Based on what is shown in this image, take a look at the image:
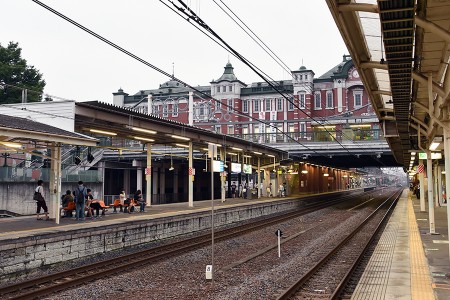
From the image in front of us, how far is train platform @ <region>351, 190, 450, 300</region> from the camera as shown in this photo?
27.1ft

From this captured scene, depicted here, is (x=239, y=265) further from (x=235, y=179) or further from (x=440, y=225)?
(x=235, y=179)

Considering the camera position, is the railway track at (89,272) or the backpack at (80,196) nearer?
the railway track at (89,272)

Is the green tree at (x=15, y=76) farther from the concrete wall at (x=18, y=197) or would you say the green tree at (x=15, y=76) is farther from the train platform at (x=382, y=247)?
the train platform at (x=382, y=247)

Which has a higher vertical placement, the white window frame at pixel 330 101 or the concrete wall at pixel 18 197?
the white window frame at pixel 330 101

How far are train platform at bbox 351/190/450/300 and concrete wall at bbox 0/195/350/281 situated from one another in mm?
8801

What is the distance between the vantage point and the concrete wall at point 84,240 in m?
11.2

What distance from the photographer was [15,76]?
45.6m

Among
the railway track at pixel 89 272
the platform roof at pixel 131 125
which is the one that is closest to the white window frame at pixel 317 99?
the platform roof at pixel 131 125

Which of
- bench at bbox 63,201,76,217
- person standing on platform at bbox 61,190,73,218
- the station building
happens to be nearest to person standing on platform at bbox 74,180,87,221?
bench at bbox 63,201,76,217

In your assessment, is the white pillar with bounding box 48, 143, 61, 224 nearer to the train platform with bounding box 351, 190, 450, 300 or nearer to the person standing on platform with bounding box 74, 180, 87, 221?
the person standing on platform with bounding box 74, 180, 87, 221

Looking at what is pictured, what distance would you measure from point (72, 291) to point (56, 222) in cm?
645

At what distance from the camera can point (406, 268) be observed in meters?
10.5

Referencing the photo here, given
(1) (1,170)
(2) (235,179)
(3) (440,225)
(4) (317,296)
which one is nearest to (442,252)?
(4) (317,296)

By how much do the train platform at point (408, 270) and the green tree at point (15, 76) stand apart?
131 ft
